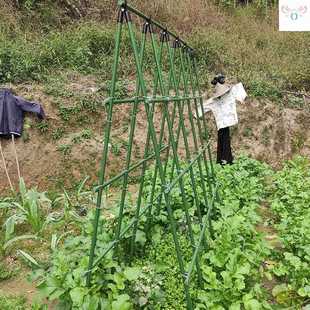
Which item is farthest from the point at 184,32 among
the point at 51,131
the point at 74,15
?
the point at 51,131

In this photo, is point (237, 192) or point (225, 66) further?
point (225, 66)

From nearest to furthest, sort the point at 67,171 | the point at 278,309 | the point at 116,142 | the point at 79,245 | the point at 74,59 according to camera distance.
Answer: the point at 278,309 < the point at 79,245 < the point at 67,171 < the point at 116,142 < the point at 74,59

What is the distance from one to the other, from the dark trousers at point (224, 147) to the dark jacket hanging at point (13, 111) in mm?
3359

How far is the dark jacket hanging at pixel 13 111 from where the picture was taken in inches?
264

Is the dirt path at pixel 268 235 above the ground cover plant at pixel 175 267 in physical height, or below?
below

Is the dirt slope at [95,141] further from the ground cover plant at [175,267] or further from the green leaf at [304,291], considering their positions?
the green leaf at [304,291]

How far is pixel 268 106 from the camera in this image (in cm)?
859

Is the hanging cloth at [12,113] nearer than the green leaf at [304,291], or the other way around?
the green leaf at [304,291]

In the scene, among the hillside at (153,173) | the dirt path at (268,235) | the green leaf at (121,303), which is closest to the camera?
the green leaf at (121,303)

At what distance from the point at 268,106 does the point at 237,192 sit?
13.6 feet

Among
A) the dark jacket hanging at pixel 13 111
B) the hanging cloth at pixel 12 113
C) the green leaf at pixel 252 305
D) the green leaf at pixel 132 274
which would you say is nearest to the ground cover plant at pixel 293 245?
the green leaf at pixel 252 305

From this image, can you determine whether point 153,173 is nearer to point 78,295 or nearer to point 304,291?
point 304,291

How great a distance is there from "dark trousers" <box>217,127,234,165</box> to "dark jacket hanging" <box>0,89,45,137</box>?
3.36m

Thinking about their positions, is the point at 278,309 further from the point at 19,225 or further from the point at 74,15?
the point at 74,15
